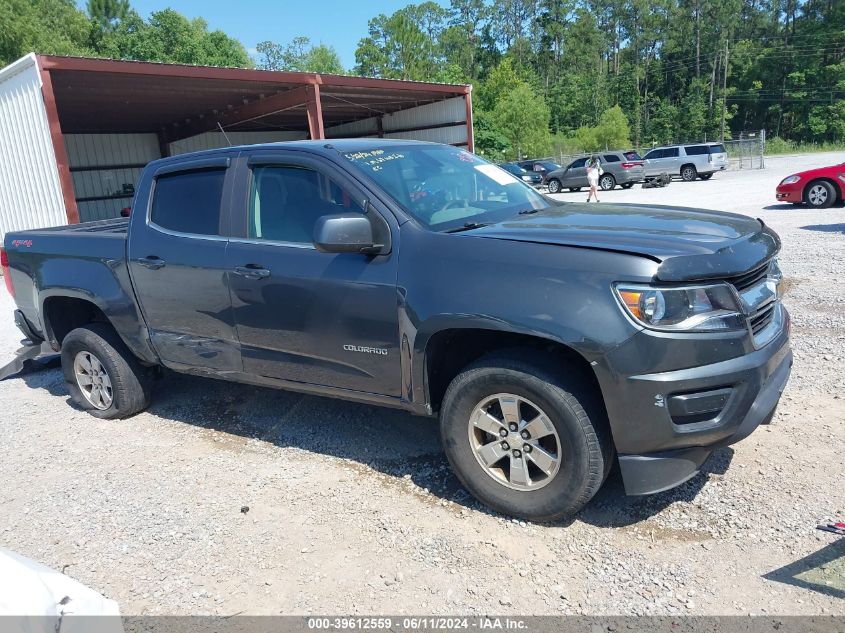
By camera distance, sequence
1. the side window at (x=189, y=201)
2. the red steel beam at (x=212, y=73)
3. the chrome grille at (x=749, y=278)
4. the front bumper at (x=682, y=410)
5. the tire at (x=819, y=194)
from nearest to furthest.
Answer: the front bumper at (x=682, y=410) < the chrome grille at (x=749, y=278) < the side window at (x=189, y=201) < the red steel beam at (x=212, y=73) < the tire at (x=819, y=194)

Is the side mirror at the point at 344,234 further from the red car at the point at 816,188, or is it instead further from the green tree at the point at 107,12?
the green tree at the point at 107,12

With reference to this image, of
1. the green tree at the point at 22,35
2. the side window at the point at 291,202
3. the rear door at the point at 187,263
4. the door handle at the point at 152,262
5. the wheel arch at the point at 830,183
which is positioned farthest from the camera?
the green tree at the point at 22,35

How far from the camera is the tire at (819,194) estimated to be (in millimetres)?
14367

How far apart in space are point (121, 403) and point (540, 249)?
3.75 metres

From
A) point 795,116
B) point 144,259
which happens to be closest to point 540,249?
point 144,259

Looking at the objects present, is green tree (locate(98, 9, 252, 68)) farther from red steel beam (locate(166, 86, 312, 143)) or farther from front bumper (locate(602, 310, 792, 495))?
front bumper (locate(602, 310, 792, 495))

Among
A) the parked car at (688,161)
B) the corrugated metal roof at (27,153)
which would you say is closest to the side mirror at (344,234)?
the corrugated metal roof at (27,153)

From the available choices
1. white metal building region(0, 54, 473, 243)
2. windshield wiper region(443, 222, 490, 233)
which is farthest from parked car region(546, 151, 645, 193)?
windshield wiper region(443, 222, 490, 233)

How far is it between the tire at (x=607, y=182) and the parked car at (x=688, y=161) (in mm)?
1680

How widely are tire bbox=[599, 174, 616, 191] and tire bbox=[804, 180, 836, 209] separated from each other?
1468 cm

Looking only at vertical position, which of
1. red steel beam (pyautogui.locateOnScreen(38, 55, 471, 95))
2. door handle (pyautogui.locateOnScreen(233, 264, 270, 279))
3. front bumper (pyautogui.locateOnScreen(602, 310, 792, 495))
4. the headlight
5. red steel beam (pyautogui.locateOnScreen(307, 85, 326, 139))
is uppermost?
red steel beam (pyautogui.locateOnScreen(38, 55, 471, 95))

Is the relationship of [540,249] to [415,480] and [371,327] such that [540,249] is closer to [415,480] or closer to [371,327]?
[371,327]

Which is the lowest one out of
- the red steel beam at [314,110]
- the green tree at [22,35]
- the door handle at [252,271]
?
the door handle at [252,271]

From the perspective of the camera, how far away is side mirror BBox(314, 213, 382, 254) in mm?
3445
